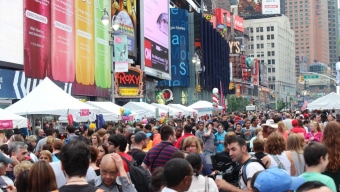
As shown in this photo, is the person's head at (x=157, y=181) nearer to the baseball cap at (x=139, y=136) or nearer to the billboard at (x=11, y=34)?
the baseball cap at (x=139, y=136)

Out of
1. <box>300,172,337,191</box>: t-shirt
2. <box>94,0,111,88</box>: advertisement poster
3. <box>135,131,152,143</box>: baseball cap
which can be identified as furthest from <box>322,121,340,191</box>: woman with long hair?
<box>94,0,111,88</box>: advertisement poster

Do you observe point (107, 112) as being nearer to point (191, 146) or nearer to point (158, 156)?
point (191, 146)

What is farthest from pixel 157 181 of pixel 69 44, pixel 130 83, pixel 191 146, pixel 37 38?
pixel 130 83

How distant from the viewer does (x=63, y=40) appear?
3484cm

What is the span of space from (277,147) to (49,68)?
2619cm

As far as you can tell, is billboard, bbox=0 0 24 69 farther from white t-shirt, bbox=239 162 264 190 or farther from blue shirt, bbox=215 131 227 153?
white t-shirt, bbox=239 162 264 190

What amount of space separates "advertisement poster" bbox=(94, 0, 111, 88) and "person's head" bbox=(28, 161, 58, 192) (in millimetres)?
35192

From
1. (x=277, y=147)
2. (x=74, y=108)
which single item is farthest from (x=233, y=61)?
(x=277, y=147)

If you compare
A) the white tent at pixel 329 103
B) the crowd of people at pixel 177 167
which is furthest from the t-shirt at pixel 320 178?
the white tent at pixel 329 103

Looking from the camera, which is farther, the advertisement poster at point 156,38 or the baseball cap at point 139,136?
the advertisement poster at point 156,38

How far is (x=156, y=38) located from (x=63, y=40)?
74.5ft

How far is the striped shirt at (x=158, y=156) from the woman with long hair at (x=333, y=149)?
2.32m

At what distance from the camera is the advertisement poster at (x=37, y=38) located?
3023cm

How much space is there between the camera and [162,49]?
59281mm
